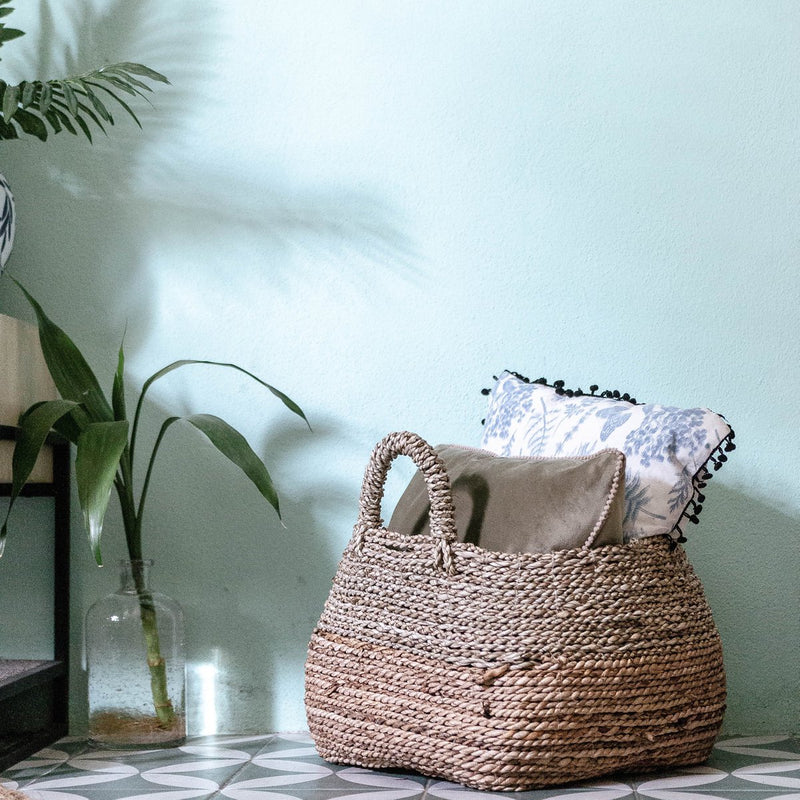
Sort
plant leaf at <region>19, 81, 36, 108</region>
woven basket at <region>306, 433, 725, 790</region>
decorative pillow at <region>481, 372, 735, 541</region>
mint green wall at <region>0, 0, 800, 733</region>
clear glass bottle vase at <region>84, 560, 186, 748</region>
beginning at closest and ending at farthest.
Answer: woven basket at <region>306, 433, 725, 790</region> → decorative pillow at <region>481, 372, 735, 541</region> → plant leaf at <region>19, 81, 36, 108</region> → clear glass bottle vase at <region>84, 560, 186, 748</region> → mint green wall at <region>0, 0, 800, 733</region>

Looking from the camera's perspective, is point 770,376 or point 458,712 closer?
point 458,712

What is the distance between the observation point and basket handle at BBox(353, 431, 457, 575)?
1.30 metres

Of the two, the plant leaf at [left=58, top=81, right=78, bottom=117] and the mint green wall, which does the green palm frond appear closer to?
the plant leaf at [left=58, top=81, right=78, bottom=117]

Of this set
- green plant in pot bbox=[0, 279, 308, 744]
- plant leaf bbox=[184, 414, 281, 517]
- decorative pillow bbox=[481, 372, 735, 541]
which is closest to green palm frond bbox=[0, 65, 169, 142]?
green plant in pot bbox=[0, 279, 308, 744]

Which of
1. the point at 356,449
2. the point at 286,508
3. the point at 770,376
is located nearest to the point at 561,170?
the point at 770,376

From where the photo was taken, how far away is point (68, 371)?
5.05 feet

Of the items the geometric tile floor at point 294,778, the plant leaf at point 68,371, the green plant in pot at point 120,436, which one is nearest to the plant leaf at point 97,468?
the green plant in pot at point 120,436

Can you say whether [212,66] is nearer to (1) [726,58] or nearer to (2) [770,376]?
(1) [726,58]

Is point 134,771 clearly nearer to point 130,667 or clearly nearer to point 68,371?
point 130,667

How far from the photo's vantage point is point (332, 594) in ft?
4.71

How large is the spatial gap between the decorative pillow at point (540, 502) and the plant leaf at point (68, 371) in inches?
22.4

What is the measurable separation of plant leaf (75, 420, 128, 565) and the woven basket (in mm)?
368

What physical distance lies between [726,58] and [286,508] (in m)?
1.11

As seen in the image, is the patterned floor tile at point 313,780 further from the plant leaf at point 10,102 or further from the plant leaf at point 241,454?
the plant leaf at point 10,102
